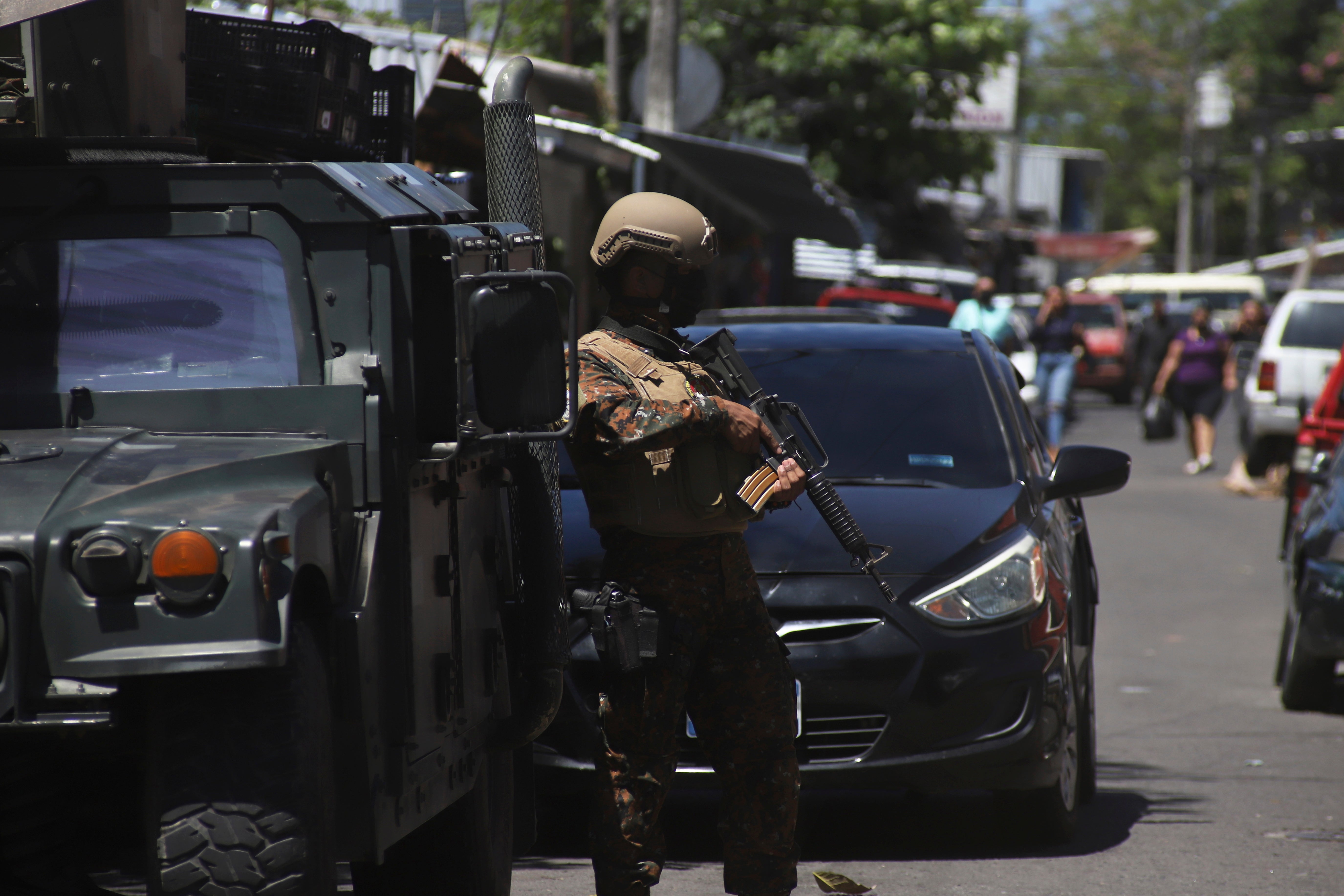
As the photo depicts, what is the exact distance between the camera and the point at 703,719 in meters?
4.25

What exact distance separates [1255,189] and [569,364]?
6148 centimetres

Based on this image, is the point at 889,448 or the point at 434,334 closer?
the point at 434,334

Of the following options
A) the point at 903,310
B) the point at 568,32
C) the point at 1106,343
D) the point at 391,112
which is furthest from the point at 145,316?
the point at 1106,343

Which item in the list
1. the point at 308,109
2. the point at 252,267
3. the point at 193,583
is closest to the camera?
the point at 193,583

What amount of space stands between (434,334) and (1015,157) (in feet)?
139

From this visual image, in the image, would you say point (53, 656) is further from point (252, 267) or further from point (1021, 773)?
point (1021, 773)

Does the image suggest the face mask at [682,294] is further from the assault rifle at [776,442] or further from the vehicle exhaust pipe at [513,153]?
the vehicle exhaust pipe at [513,153]

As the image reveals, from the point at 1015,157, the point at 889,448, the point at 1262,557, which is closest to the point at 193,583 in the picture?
the point at 889,448

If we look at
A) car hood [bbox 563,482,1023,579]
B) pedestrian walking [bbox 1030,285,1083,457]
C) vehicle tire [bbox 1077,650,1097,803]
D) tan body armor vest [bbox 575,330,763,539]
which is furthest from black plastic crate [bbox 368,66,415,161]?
pedestrian walking [bbox 1030,285,1083,457]

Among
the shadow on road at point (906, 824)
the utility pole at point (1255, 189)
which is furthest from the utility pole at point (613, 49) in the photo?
the utility pole at point (1255, 189)

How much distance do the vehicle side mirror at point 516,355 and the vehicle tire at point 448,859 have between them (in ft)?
3.54

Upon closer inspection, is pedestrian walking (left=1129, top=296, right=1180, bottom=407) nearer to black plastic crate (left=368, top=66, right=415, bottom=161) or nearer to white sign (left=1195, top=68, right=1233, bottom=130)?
black plastic crate (left=368, top=66, right=415, bottom=161)

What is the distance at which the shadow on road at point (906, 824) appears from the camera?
5.73 meters

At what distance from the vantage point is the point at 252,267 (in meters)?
3.80
